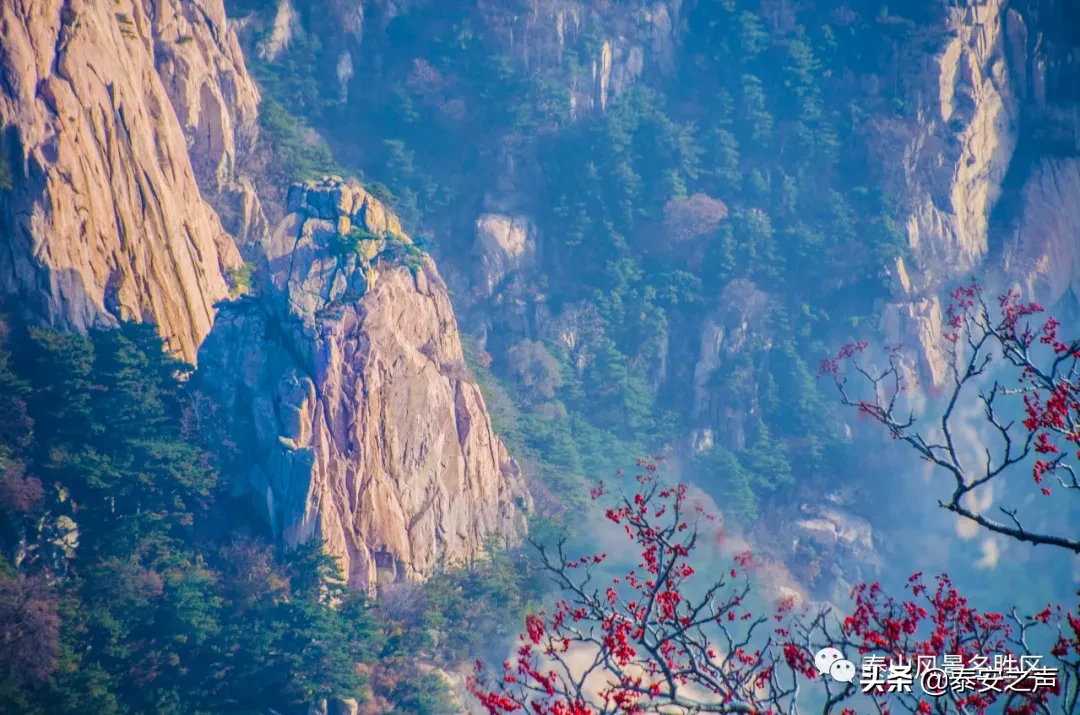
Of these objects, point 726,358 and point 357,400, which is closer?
point 357,400

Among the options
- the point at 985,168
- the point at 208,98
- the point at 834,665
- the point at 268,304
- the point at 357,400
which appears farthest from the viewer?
the point at 985,168

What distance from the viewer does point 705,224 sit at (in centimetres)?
4356

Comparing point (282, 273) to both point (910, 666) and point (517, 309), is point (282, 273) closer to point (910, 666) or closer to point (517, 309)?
point (517, 309)

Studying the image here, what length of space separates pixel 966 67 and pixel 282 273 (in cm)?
4012

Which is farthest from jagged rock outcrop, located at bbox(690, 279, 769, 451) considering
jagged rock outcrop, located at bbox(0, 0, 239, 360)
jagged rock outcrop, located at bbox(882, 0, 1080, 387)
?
jagged rock outcrop, located at bbox(0, 0, 239, 360)

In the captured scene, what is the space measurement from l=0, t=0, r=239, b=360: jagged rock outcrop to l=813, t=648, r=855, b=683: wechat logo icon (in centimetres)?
2192

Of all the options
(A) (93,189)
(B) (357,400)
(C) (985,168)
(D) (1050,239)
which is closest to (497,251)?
(B) (357,400)

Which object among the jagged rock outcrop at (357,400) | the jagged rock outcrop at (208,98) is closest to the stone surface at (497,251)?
the jagged rock outcrop at (208,98)

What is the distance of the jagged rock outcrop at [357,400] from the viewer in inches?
916

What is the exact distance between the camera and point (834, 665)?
736 cm

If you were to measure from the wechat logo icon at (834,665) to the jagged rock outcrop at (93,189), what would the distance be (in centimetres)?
2192

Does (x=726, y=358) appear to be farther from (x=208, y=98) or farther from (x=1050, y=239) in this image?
(x=208, y=98)

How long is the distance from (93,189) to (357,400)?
1027 cm

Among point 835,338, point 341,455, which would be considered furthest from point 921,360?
point 341,455
